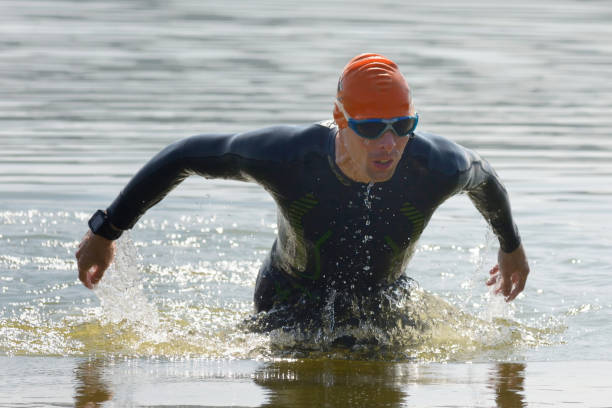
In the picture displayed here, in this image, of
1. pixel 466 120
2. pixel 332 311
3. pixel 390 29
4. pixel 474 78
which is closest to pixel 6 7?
pixel 390 29

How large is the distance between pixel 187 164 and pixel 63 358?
1168 millimetres

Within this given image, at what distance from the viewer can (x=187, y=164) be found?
19.5 feet

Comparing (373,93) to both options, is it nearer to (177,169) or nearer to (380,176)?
(380,176)

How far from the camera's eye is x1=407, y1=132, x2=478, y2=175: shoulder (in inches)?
231

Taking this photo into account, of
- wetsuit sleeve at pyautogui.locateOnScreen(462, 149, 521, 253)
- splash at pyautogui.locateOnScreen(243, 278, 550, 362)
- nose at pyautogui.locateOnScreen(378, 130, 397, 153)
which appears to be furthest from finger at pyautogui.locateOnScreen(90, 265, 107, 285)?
wetsuit sleeve at pyautogui.locateOnScreen(462, 149, 521, 253)

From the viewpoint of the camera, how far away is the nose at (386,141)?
5492mm

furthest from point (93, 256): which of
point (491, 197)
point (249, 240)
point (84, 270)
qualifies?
point (249, 240)

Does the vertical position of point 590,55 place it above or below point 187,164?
above

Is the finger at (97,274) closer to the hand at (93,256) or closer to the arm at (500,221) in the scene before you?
the hand at (93,256)

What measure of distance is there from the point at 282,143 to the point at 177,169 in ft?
1.88

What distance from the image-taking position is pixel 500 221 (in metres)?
6.30

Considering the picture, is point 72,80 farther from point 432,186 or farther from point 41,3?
point 41,3

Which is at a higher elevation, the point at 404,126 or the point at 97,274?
the point at 404,126

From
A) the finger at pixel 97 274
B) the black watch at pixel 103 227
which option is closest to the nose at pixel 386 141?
the black watch at pixel 103 227
